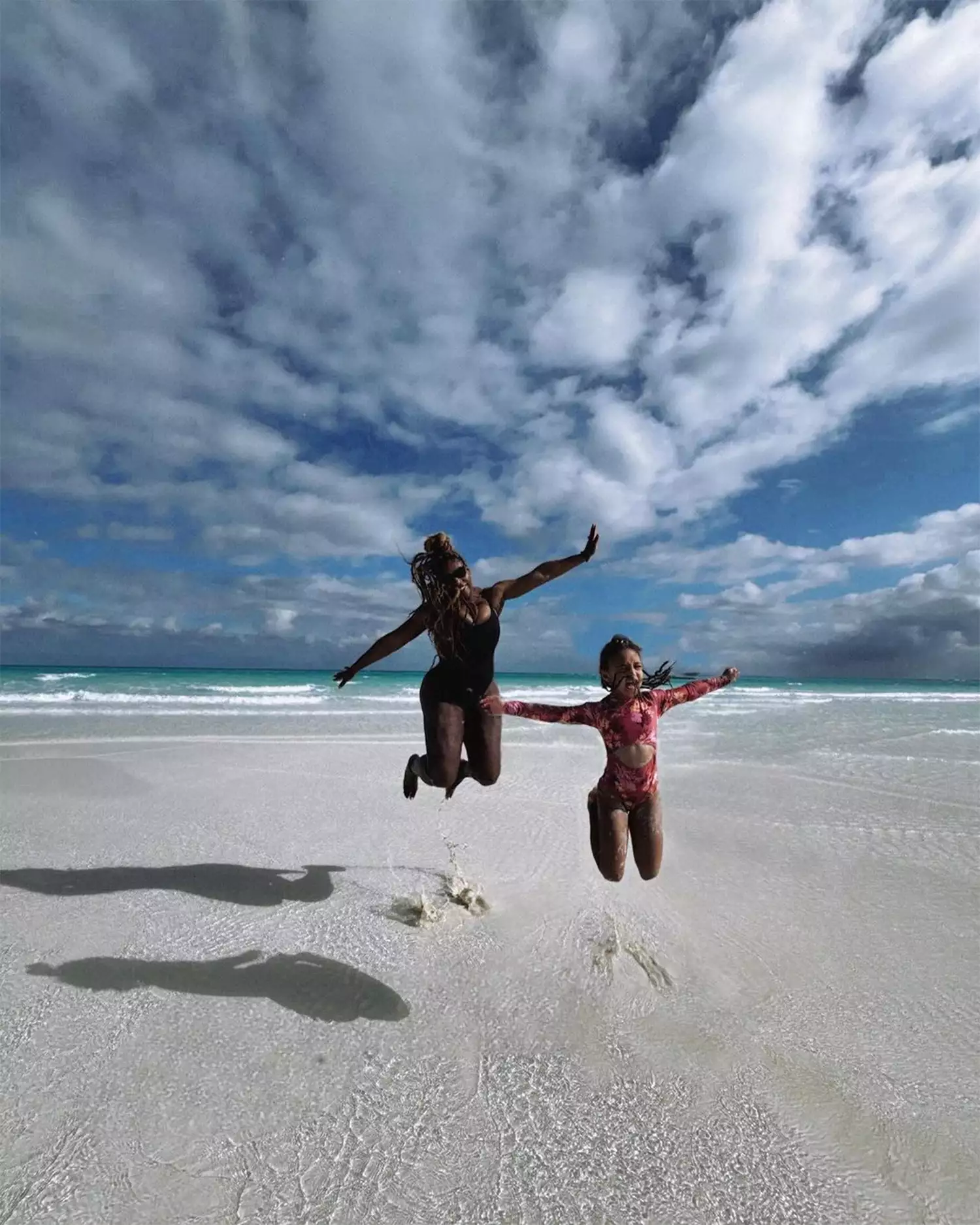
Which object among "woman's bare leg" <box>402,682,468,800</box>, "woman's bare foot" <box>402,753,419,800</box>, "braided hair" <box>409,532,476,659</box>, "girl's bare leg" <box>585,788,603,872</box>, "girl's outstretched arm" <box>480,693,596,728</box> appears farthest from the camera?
"woman's bare foot" <box>402,753,419,800</box>

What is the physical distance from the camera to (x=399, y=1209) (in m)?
2.75

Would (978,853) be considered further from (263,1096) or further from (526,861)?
(263,1096)

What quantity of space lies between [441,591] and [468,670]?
0.66 m

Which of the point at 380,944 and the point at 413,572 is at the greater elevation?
the point at 413,572

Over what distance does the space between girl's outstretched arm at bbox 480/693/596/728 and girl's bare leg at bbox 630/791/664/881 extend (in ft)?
2.11

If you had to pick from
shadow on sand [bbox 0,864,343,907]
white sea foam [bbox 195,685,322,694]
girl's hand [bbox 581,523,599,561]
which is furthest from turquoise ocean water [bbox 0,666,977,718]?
girl's hand [bbox 581,523,599,561]

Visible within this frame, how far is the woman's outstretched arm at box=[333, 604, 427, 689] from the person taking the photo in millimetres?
4887

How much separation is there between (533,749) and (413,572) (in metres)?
10.3

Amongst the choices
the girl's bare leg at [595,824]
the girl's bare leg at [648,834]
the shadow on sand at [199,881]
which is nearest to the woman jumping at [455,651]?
the girl's bare leg at [595,824]

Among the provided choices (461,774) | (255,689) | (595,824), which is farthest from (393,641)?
(255,689)

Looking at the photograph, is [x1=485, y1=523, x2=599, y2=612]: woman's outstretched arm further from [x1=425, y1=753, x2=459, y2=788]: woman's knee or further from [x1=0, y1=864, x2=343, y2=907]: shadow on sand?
[x1=0, y1=864, x2=343, y2=907]: shadow on sand

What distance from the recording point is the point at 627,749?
4199mm

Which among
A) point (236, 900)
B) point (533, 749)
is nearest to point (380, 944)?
point (236, 900)

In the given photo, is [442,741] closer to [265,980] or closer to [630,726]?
[630,726]
